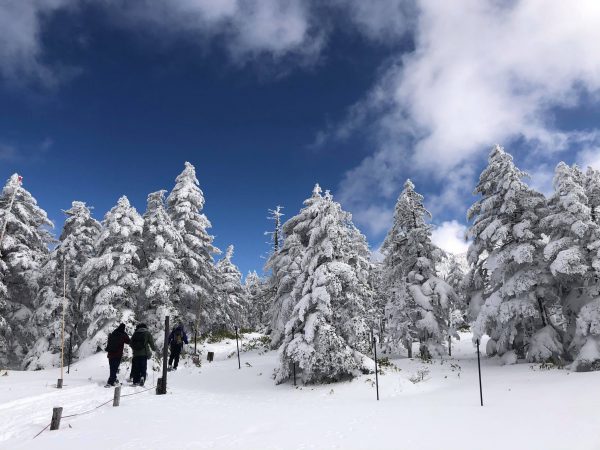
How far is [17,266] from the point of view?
25.1m

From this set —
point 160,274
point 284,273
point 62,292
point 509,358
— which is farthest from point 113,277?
point 509,358

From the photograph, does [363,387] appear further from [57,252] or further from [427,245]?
[57,252]

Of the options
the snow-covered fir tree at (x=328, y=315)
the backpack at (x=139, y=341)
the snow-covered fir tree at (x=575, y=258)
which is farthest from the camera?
the snow-covered fir tree at (x=575, y=258)

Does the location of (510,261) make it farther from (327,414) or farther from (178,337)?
(178,337)

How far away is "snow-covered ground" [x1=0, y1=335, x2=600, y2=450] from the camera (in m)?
8.16

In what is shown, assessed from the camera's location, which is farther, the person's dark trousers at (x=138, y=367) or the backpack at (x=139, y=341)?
the person's dark trousers at (x=138, y=367)

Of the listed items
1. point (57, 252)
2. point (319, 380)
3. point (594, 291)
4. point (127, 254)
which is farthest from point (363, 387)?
point (57, 252)

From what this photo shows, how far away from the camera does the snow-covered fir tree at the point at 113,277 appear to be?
22891 millimetres

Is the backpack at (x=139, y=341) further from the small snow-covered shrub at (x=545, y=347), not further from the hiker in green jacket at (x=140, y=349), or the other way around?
the small snow-covered shrub at (x=545, y=347)

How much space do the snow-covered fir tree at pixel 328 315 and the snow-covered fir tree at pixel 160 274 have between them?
35.0 feet

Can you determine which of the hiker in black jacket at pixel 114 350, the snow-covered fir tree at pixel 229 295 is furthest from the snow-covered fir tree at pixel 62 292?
the snow-covered fir tree at pixel 229 295

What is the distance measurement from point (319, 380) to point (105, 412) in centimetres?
777

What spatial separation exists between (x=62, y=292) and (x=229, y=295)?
20.9 meters

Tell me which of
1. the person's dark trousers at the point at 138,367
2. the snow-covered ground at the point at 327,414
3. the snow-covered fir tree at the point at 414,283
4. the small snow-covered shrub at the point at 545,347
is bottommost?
the snow-covered ground at the point at 327,414
